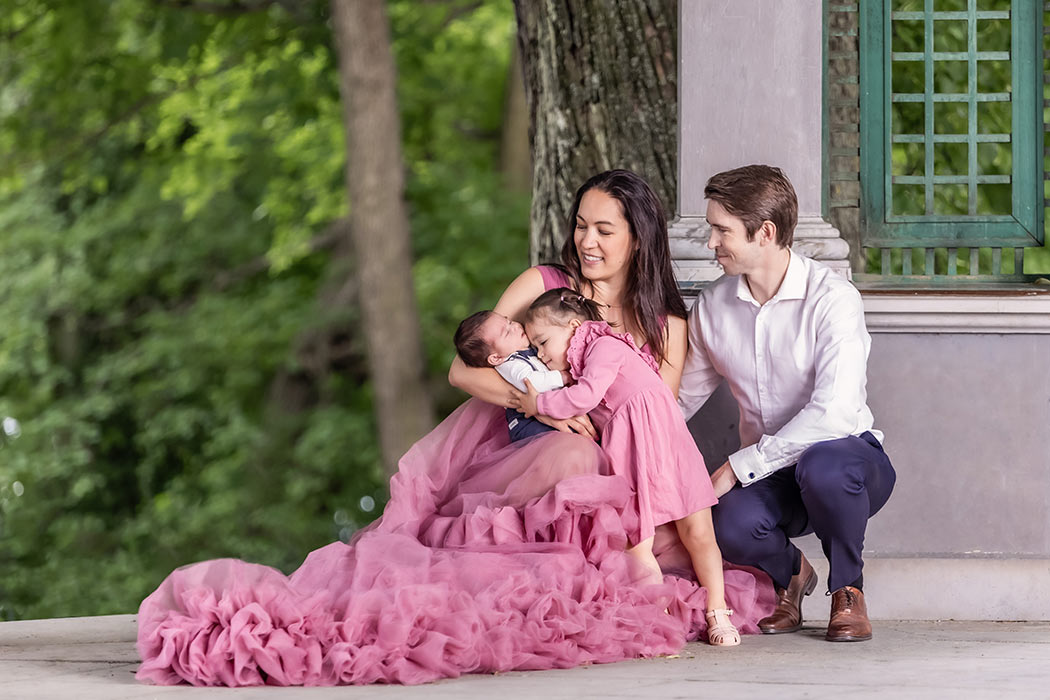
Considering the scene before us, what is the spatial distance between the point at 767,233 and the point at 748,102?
73cm

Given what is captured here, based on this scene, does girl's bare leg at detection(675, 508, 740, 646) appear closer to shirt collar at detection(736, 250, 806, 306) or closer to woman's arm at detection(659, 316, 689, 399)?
woman's arm at detection(659, 316, 689, 399)

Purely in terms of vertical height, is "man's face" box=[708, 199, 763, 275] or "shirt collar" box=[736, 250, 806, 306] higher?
"man's face" box=[708, 199, 763, 275]

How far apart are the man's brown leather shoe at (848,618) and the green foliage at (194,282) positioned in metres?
7.25

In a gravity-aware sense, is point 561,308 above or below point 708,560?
above

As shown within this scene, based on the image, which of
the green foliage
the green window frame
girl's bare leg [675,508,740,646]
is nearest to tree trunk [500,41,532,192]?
the green foliage

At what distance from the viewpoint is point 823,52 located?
4578 mm

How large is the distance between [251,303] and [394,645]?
29.8 feet

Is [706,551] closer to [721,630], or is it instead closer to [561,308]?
[721,630]

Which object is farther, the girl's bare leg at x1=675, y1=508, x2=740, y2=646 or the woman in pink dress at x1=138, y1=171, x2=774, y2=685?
the girl's bare leg at x1=675, y1=508, x2=740, y2=646

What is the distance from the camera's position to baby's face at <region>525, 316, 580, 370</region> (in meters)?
3.94

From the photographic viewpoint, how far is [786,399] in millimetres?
4098

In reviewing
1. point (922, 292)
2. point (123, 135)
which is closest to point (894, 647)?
point (922, 292)

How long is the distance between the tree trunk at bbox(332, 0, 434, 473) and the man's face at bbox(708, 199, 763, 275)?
546 cm

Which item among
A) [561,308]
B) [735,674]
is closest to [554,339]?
[561,308]
